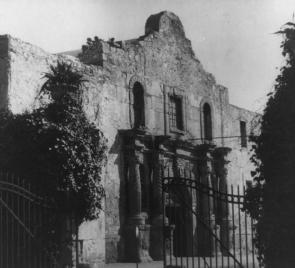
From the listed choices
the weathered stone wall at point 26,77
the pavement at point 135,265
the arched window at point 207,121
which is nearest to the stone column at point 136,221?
the pavement at point 135,265

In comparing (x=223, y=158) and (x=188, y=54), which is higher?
(x=188, y=54)

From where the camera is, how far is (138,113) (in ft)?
65.4

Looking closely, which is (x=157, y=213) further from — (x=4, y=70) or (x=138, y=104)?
(x=4, y=70)

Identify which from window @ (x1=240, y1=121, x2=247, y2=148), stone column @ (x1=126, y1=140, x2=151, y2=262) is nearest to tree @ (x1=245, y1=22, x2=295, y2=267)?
stone column @ (x1=126, y1=140, x2=151, y2=262)

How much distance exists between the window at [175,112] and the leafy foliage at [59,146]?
657 cm

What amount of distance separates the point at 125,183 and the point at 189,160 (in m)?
4.09

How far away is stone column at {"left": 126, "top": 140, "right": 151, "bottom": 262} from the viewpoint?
18.1 m

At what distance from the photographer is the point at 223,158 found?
78.3 ft

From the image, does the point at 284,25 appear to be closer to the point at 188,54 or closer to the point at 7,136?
the point at 7,136

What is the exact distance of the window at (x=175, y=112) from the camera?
71.2ft

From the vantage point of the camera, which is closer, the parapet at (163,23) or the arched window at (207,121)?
the parapet at (163,23)

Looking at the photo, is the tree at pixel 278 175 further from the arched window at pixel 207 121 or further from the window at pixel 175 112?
the arched window at pixel 207 121

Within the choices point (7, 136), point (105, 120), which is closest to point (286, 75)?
point (7, 136)

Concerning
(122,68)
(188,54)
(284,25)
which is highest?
A: (188,54)
